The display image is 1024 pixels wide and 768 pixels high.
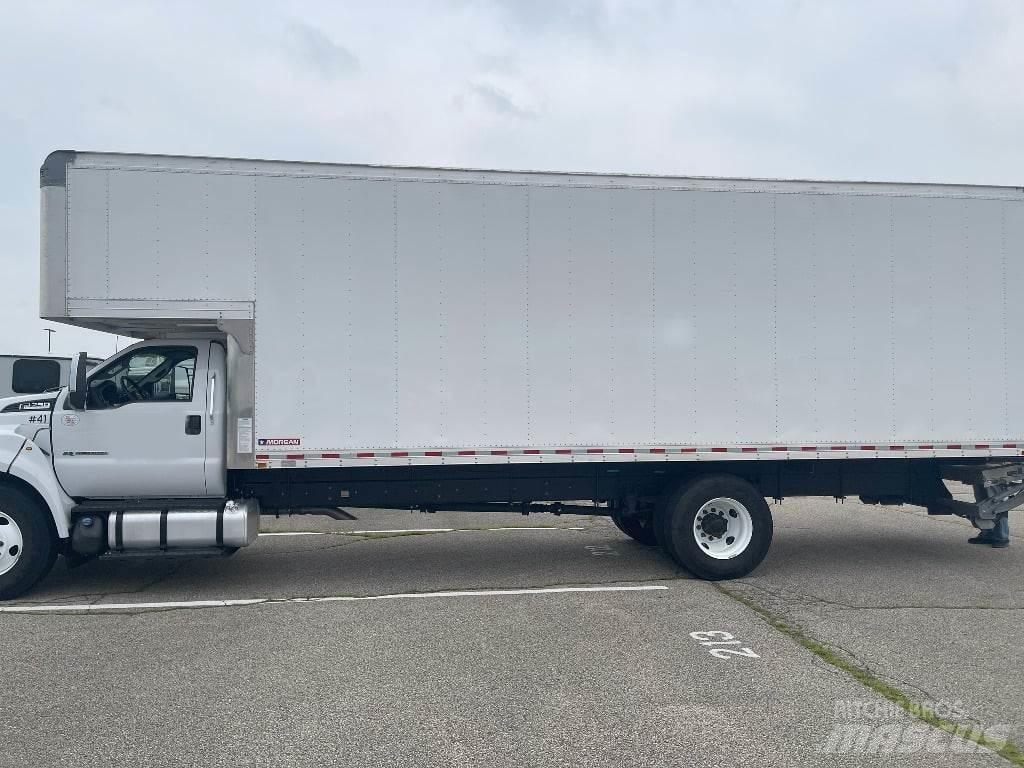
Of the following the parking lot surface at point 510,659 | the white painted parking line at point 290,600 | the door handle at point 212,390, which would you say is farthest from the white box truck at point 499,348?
the parking lot surface at point 510,659

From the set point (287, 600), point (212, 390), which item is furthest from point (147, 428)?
point (287, 600)

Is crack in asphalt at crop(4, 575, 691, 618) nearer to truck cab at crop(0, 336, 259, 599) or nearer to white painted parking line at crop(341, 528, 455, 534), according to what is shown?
truck cab at crop(0, 336, 259, 599)

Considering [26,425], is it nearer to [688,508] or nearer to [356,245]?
[356,245]

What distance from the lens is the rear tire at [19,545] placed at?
7.23 metres

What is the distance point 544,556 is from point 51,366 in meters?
5.25

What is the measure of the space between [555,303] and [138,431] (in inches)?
157

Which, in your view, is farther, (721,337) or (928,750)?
(721,337)

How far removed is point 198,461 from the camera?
7598 mm

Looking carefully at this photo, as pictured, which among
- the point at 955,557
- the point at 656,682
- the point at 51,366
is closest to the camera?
the point at 656,682

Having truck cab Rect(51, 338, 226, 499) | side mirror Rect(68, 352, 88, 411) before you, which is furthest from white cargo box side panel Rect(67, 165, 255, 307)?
truck cab Rect(51, 338, 226, 499)

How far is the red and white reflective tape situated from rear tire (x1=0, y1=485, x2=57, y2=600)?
1999 mm

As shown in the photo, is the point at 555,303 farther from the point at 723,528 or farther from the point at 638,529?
the point at 638,529

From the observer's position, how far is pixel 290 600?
7312 millimetres

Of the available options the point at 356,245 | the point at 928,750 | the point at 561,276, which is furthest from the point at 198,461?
the point at 928,750
